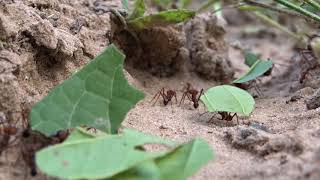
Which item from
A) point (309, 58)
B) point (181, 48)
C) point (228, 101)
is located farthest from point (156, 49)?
point (309, 58)

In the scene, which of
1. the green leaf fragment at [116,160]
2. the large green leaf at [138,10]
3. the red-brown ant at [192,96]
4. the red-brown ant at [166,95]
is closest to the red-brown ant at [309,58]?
the red-brown ant at [192,96]

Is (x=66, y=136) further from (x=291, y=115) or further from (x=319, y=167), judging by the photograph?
(x=291, y=115)

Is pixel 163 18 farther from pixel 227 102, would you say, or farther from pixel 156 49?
pixel 227 102

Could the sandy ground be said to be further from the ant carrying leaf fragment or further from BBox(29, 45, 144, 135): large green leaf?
BBox(29, 45, 144, 135): large green leaf

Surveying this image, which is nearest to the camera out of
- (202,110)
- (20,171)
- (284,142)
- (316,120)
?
(20,171)

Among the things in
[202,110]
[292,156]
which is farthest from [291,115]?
[292,156]

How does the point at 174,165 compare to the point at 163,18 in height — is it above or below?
below

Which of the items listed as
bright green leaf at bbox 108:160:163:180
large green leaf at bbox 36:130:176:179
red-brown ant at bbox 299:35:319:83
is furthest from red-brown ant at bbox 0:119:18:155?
red-brown ant at bbox 299:35:319:83
